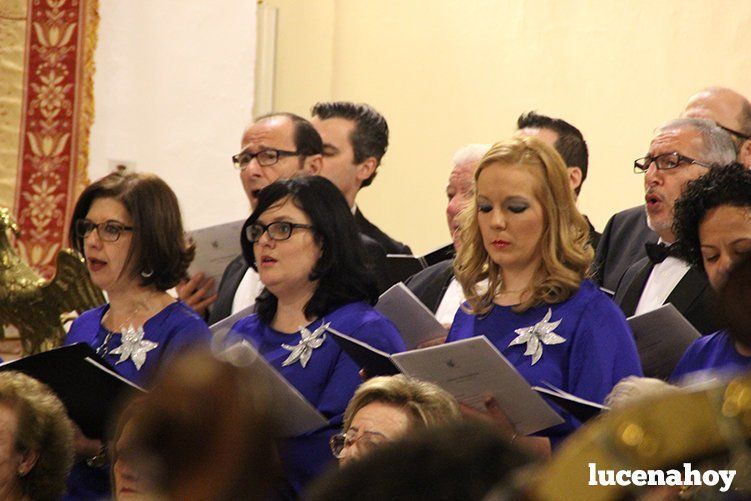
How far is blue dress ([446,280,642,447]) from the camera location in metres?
2.88

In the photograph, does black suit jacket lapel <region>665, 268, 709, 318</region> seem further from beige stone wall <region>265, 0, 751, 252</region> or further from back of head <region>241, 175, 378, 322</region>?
beige stone wall <region>265, 0, 751, 252</region>

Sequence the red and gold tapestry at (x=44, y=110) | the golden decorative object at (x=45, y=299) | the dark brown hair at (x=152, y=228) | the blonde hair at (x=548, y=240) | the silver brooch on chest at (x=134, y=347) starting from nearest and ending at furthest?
the blonde hair at (x=548, y=240) < the silver brooch on chest at (x=134, y=347) < the dark brown hair at (x=152, y=228) < the golden decorative object at (x=45, y=299) < the red and gold tapestry at (x=44, y=110)

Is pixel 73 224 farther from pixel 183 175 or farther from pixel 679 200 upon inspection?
pixel 183 175

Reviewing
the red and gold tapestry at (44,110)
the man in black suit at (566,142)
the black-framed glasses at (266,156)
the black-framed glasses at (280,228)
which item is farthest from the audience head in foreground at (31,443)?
the red and gold tapestry at (44,110)

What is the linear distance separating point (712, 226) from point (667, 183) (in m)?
0.90

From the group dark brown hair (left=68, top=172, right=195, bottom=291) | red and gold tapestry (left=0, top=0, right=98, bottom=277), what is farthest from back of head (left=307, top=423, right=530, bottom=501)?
red and gold tapestry (left=0, top=0, right=98, bottom=277)

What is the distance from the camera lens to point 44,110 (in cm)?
680

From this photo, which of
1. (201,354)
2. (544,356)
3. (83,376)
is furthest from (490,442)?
(83,376)

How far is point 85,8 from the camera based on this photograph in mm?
6809

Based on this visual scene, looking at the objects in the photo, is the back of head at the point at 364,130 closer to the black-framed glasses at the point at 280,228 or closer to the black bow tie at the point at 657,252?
the black bow tie at the point at 657,252

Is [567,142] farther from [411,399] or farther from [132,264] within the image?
[411,399]

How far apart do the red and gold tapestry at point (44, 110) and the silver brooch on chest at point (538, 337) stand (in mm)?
4178

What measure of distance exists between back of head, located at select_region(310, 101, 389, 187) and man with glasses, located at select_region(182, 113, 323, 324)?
0.38m

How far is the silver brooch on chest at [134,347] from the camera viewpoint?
360cm
